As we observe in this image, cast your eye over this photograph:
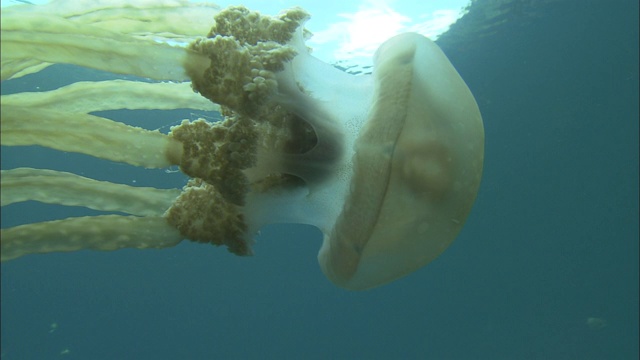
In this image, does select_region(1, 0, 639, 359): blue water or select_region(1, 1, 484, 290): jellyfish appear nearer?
select_region(1, 1, 484, 290): jellyfish

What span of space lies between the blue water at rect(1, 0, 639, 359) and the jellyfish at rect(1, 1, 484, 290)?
13.1 m

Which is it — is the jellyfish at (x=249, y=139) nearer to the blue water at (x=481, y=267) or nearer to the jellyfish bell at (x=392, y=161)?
the jellyfish bell at (x=392, y=161)

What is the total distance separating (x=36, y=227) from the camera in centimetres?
164

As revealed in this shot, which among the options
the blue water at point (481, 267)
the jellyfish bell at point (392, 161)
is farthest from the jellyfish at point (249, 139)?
the blue water at point (481, 267)

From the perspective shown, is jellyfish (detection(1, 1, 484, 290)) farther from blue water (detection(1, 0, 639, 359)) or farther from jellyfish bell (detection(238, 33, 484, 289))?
blue water (detection(1, 0, 639, 359))

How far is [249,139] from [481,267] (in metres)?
24.8

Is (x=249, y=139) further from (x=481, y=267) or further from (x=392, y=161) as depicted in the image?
(x=481, y=267)

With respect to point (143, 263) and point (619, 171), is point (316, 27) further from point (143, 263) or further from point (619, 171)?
point (143, 263)

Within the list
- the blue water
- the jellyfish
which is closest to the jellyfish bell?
the jellyfish

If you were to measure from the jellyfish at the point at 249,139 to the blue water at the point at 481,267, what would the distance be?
1307 centimetres

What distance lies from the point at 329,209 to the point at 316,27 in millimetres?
10619

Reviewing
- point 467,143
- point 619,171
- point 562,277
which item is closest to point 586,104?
point 619,171

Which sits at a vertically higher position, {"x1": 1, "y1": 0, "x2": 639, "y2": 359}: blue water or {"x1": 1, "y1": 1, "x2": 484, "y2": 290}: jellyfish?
{"x1": 1, "y1": 1, "x2": 484, "y2": 290}: jellyfish

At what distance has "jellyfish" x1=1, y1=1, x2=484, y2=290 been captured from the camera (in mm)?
1655
